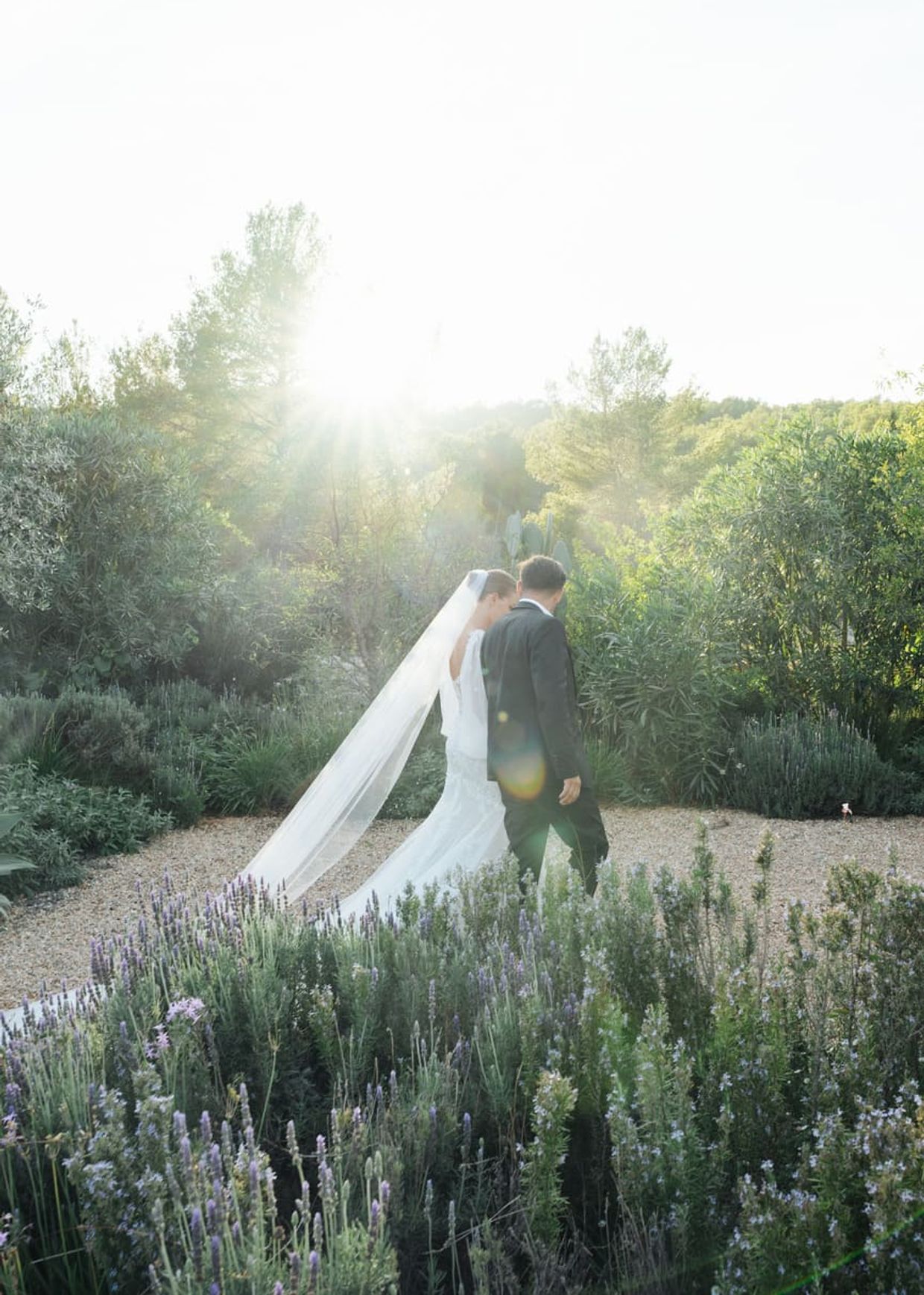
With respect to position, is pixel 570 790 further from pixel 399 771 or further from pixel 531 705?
pixel 399 771

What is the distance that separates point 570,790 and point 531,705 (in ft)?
1.48

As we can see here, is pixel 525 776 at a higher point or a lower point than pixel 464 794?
higher

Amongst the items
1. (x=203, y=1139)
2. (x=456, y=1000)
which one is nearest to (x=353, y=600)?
(x=456, y=1000)

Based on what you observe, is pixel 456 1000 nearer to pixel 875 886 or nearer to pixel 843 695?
pixel 875 886

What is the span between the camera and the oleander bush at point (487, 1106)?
1.74m

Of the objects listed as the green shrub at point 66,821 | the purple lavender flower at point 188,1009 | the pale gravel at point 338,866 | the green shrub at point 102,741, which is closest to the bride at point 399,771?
the pale gravel at point 338,866

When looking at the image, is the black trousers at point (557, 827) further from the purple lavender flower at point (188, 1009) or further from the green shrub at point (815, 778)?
the green shrub at point (815, 778)

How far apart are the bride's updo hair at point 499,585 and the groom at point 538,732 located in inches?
25.9

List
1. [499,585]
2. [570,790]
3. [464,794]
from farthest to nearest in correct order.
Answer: [464,794], [499,585], [570,790]

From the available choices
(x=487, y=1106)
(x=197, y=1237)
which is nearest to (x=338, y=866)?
(x=487, y=1106)

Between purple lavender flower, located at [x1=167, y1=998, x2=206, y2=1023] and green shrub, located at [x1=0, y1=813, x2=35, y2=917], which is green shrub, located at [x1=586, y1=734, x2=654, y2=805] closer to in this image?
green shrub, located at [x1=0, y1=813, x2=35, y2=917]

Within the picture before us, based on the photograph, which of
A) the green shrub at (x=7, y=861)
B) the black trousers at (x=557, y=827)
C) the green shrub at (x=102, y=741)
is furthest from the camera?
the green shrub at (x=102, y=741)

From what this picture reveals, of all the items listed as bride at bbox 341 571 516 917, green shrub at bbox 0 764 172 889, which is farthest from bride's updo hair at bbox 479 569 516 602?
green shrub at bbox 0 764 172 889

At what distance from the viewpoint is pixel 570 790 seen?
4.68 metres
